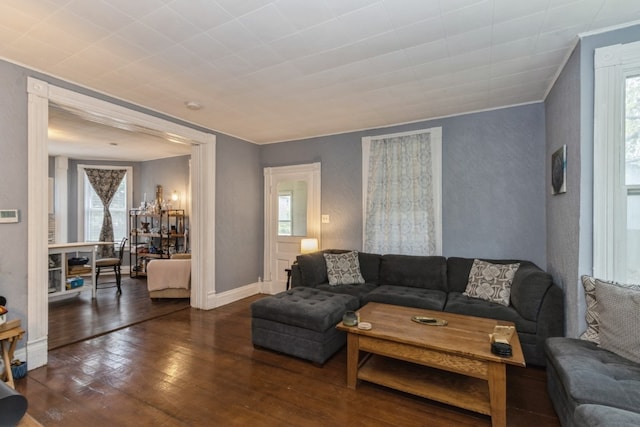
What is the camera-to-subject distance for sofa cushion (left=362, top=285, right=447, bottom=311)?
3.07 metres

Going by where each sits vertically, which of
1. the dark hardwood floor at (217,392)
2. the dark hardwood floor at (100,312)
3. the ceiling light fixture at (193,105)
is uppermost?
the ceiling light fixture at (193,105)

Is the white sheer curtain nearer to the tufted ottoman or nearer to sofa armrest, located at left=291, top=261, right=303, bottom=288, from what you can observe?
sofa armrest, located at left=291, top=261, right=303, bottom=288

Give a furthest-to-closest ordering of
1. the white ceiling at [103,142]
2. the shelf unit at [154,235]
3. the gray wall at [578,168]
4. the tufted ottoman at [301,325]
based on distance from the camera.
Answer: the shelf unit at [154,235] → the white ceiling at [103,142] → the tufted ottoman at [301,325] → the gray wall at [578,168]

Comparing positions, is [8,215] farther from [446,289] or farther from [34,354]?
[446,289]

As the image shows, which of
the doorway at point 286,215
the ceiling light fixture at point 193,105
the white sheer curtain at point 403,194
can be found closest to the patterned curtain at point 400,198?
the white sheer curtain at point 403,194

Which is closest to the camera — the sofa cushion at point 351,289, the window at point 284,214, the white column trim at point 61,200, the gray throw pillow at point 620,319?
the gray throw pillow at point 620,319

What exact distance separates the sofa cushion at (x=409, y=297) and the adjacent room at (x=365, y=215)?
26 millimetres

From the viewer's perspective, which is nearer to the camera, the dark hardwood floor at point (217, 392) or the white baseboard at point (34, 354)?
the dark hardwood floor at point (217, 392)

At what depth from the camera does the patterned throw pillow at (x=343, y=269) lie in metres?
3.87

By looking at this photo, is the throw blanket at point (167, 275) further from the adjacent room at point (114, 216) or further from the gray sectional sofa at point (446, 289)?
the gray sectional sofa at point (446, 289)

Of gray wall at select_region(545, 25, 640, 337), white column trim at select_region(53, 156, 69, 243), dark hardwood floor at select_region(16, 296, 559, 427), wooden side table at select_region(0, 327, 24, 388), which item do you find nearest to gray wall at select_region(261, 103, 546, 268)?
gray wall at select_region(545, 25, 640, 337)

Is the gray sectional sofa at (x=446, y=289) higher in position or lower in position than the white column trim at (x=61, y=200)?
lower

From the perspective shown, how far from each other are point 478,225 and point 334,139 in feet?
7.91

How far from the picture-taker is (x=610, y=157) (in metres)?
2.09
